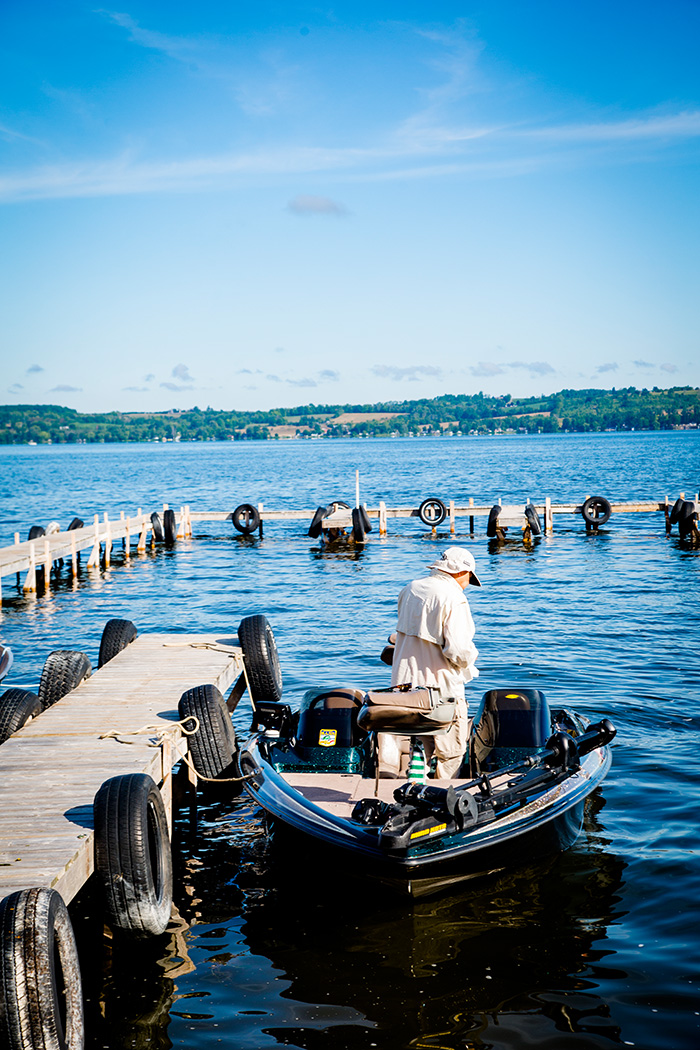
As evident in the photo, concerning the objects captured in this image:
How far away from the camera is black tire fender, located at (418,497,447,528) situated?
1410 inches

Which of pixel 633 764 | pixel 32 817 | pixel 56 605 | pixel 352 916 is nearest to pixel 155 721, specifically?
pixel 32 817

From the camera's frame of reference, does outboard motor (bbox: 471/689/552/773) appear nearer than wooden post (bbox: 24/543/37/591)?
Yes

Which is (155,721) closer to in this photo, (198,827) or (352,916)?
(198,827)

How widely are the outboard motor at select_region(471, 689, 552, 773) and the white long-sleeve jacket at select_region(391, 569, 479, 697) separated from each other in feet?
2.78

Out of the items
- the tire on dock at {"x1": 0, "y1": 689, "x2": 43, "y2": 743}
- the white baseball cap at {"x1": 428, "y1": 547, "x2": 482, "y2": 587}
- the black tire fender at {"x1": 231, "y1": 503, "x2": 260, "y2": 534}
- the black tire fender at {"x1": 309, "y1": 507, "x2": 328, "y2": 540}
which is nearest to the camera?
the white baseball cap at {"x1": 428, "y1": 547, "x2": 482, "y2": 587}

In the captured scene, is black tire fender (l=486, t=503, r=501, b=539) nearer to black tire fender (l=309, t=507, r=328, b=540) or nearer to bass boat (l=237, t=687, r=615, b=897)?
black tire fender (l=309, t=507, r=328, b=540)

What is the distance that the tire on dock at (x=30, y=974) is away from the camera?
4.72m

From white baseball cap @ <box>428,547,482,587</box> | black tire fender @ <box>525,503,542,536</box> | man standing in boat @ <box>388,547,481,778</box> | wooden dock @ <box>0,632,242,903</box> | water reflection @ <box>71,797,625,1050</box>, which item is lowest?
water reflection @ <box>71,797,625,1050</box>

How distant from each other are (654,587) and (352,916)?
17.5m

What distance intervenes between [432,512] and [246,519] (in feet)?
24.0

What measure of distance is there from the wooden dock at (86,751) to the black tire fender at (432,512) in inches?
921

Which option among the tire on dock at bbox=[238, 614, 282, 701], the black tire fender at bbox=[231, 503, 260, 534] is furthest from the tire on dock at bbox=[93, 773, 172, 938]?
the black tire fender at bbox=[231, 503, 260, 534]

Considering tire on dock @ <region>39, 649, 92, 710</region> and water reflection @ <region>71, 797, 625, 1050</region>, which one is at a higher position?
tire on dock @ <region>39, 649, 92, 710</region>

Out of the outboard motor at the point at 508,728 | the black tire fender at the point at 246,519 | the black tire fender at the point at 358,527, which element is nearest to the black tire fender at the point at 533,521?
the black tire fender at the point at 358,527
